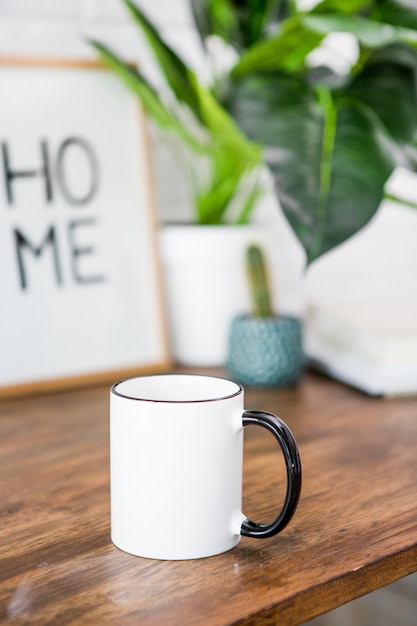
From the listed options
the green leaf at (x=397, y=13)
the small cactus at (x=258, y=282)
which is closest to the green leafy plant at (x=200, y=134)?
the small cactus at (x=258, y=282)

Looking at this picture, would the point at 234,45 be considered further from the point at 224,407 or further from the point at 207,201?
the point at 224,407

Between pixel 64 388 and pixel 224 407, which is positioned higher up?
pixel 224 407

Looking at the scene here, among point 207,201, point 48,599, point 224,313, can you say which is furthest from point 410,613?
point 48,599

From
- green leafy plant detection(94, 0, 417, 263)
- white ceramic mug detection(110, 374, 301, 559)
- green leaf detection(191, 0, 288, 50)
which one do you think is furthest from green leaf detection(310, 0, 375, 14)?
white ceramic mug detection(110, 374, 301, 559)

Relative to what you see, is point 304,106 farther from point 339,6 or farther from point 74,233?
point 74,233

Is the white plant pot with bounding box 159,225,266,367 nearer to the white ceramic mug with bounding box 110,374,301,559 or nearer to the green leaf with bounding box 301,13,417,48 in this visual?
the green leaf with bounding box 301,13,417,48

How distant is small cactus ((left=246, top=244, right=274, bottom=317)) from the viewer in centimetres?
99

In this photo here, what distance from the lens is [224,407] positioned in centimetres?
48

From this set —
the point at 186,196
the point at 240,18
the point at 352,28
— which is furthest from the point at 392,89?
the point at 186,196

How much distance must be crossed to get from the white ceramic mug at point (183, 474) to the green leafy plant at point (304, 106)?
0.27m

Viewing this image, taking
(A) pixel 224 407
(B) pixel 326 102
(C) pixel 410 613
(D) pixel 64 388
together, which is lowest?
(C) pixel 410 613

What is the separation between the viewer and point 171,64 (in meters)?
0.92

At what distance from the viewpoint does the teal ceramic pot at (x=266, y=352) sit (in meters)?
0.95

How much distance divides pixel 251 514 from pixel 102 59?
66cm
